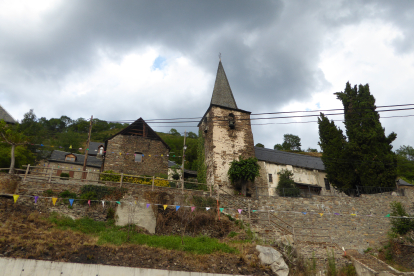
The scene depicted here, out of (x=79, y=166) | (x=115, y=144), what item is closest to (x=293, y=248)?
(x=115, y=144)

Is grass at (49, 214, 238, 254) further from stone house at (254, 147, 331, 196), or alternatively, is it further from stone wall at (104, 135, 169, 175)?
stone house at (254, 147, 331, 196)

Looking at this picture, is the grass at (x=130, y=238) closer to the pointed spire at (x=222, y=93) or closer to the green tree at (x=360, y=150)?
the green tree at (x=360, y=150)

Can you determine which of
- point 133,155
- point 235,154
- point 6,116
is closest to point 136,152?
point 133,155

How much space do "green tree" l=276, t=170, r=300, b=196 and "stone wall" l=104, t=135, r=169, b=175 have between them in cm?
1055

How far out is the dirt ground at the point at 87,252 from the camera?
34.3 ft

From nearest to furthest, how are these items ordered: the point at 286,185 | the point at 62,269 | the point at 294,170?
1. the point at 62,269
2. the point at 286,185
3. the point at 294,170

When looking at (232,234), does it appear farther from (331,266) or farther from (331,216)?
(331,216)

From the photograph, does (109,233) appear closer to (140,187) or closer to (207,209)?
(140,187)

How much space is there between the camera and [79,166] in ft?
98.5

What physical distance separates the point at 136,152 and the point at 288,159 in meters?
15.4

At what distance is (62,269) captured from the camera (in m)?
9.91

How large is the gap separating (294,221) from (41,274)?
14.5 meters

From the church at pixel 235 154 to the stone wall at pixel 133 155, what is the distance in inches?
175

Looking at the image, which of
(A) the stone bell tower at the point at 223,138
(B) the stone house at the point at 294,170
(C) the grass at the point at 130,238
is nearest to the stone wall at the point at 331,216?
(C) the grass at the point at 130,238
